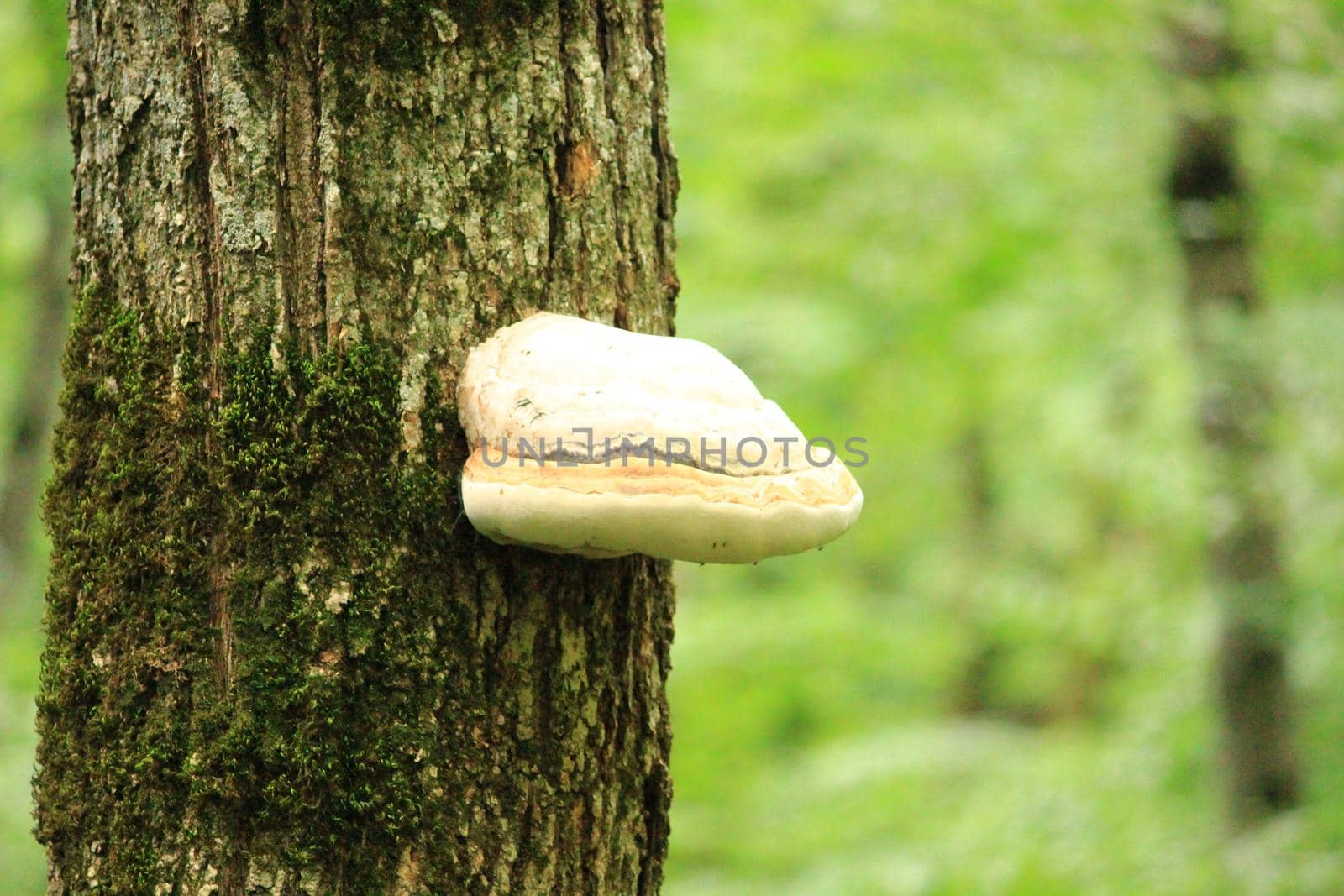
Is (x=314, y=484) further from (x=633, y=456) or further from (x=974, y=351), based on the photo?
(x=974, y=351)

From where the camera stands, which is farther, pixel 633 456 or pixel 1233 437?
pixel 1233 437

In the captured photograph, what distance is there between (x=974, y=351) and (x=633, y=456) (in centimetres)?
1022

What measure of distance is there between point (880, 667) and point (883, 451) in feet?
9.45

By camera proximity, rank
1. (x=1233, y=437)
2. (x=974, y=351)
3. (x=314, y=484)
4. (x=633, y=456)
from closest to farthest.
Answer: (x=633, y=456)
(x=314, y=484)
(x=1233, y=437)
(x=974, y=351)

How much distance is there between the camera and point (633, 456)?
1.59 m

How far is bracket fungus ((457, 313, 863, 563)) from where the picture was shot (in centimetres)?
157

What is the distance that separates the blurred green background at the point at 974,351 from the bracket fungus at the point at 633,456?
431 centimetres

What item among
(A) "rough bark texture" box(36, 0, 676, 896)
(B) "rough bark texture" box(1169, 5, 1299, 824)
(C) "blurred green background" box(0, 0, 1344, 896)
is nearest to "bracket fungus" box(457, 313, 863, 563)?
(A) "rough bark texture" box(36, 0, 676, 896)

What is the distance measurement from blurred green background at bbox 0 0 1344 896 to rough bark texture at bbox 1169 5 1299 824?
0.47ft

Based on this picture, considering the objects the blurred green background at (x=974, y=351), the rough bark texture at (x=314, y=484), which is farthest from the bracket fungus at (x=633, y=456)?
the blurred green background at (x=974, y=351)

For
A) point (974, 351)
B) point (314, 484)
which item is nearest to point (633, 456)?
point (314, 484)

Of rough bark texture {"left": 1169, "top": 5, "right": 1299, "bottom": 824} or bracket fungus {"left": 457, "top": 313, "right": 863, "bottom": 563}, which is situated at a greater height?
rough bark texture {"left": 1169, "top": 5, "right": 1299, "bottom": 824}

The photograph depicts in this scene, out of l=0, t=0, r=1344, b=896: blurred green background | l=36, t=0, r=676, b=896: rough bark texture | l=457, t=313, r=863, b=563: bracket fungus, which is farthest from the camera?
l=0, t=0, r=1344, b=896: blurred green background

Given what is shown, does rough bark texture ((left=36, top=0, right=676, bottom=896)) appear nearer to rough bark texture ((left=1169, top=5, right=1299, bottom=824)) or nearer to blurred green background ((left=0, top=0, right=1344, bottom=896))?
blurred green background ((left=0, top=0, right=1344, bottom=896))
